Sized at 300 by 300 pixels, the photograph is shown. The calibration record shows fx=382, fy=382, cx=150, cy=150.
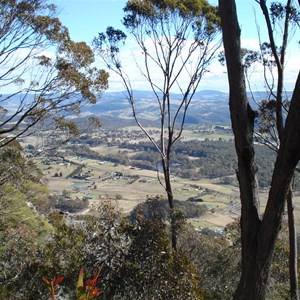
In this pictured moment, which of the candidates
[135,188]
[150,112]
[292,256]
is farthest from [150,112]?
[292,256]

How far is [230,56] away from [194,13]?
214 inches

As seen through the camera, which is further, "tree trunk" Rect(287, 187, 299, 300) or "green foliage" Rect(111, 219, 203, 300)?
"tree trunk" Rect(287, 187, 299, 300)

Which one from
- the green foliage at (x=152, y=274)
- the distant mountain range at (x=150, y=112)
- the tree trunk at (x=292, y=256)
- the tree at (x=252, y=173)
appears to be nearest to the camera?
the tree at (x=252, y=173)

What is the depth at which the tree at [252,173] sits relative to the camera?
7.92ft

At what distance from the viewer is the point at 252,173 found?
2.71 m

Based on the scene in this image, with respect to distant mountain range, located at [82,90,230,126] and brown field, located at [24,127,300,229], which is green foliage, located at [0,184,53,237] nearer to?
brown field, located at [24,127,300,229]

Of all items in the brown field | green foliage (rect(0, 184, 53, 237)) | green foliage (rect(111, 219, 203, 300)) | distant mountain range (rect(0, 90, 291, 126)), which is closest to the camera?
green foliage (rect(111, 219, 203, 300))

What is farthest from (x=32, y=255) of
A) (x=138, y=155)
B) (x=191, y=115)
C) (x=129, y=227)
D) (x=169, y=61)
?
(x=191, y=115)

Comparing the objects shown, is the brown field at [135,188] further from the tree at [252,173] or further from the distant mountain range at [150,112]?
the distant mountain range at [150,112]

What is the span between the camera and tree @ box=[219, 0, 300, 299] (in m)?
2.41

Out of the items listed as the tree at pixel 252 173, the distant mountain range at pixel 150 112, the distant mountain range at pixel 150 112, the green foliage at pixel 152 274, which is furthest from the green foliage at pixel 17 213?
the distant mountain range at pixel 150 112

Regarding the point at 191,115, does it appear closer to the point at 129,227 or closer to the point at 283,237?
the point at 283,237

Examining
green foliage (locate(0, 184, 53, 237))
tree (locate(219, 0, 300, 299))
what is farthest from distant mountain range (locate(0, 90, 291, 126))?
tree (locate(219, 0, 300, 299))

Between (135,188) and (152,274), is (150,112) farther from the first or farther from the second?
(152,274)
